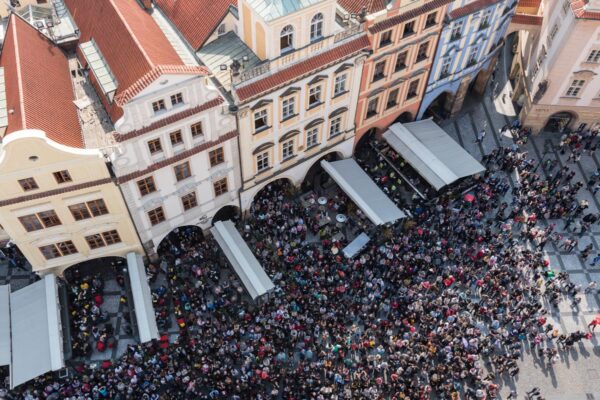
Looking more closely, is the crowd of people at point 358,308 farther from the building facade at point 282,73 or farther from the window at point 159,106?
the window at point 159,106

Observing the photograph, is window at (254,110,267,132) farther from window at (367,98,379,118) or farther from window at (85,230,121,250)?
window at (85,230,121,250)

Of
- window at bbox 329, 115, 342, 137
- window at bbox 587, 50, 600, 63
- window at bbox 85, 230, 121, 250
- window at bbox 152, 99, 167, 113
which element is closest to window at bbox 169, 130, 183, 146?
window at bbox 152, 99, 167, 113

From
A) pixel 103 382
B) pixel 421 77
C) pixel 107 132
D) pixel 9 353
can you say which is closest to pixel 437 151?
pixel 421 77

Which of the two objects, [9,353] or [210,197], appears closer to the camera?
[9,353]

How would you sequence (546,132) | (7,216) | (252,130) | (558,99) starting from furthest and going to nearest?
(546,132) → (558,99) → (252,130) → (7,216)

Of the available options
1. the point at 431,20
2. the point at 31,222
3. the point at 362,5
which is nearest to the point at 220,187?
the point at 31,222

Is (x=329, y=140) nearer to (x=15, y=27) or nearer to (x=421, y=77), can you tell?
(x=421, y=77)

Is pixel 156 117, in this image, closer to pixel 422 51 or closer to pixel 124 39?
pixel 124 39
